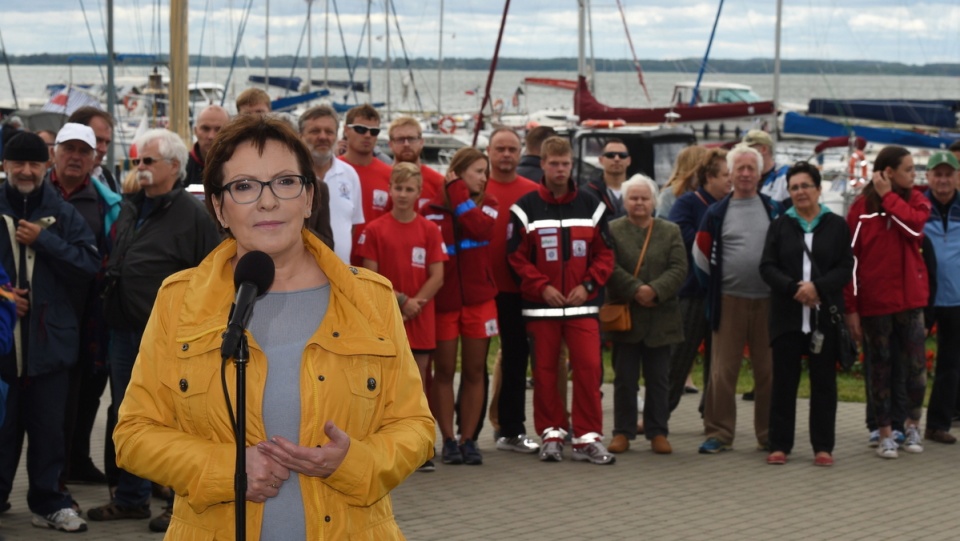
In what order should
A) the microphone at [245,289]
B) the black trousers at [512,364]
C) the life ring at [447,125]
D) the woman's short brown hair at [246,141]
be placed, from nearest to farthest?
the microphone at [245,289] → the woman's short brown hair at [246,141] → the black trousers at [512,364] → the life ring at [447,125]

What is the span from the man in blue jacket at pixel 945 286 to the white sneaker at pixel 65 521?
6.38 m

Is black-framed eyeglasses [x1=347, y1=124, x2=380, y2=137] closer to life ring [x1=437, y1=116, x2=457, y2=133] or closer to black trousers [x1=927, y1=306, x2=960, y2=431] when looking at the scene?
black trousers [x1=927, y1=306, x2=960, y2=431]

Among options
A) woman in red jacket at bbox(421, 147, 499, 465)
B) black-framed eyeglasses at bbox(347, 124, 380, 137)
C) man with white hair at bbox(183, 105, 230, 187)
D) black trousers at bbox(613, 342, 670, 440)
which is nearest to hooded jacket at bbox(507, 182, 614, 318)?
woman in red jacket at bbox(421, 147, 499, 465)

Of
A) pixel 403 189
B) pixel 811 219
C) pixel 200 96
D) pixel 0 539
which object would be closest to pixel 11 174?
pixel 0 539

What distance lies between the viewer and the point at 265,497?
331 centimetres

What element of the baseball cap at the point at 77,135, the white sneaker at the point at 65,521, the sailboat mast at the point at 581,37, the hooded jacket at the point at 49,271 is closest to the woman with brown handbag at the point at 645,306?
the baseball cap at the point at 77,135

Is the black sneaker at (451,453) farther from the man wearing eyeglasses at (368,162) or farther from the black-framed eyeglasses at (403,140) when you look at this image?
the black-framed eyeglasses at (403,140)

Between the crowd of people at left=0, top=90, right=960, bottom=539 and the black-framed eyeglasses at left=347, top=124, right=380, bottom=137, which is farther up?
the black-framed eyeglasses at left=347, top=124, right=380, bottom=137

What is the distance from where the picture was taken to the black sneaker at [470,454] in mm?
9359

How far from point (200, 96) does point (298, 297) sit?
2116 inches

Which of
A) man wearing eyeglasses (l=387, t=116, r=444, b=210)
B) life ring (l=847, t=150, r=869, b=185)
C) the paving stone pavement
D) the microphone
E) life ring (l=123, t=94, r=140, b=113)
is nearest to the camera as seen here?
the microphone

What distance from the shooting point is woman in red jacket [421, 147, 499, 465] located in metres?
9.17

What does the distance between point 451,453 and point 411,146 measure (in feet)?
7.30

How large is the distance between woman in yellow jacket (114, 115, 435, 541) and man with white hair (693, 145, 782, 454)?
21.4 ft
